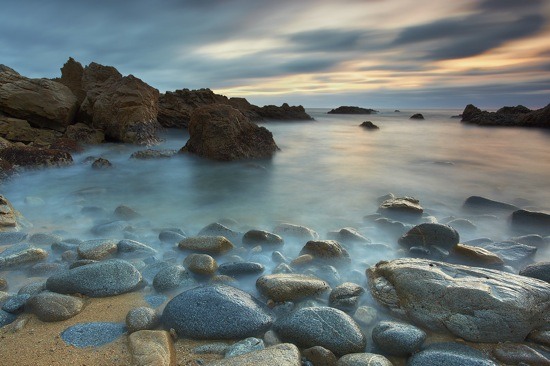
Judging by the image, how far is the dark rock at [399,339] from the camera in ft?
7.62

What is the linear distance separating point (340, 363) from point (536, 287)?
65.8 inches

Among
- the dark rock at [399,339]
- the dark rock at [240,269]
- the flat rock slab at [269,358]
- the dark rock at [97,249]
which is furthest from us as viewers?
the dark rock at [97,249]

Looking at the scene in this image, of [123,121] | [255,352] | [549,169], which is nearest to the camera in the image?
[255,352]

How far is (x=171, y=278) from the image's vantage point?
3.17m

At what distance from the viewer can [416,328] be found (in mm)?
2473

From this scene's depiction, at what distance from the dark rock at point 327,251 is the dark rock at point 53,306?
2.15 meters

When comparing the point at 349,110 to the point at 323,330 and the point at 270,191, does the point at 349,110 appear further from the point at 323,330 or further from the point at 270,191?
the point at 323,330

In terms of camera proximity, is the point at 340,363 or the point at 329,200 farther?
the point at 329,200

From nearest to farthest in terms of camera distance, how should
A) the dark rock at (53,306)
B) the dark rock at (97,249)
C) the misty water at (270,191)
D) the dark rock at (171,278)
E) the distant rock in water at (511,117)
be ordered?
the dark rock at (53,306), the dark rock at (171,278), the dark rock at (97,249), the misty water at (270,191), the distant rock in water at (511,117)

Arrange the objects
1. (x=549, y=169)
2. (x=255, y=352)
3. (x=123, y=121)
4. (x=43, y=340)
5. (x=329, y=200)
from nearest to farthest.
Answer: (x=255, y=352), (x=43, y=340), (x=329, y=200), (x=549, y=169), (x=123, y=121)

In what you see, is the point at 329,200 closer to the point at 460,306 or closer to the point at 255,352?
the point at 460,306

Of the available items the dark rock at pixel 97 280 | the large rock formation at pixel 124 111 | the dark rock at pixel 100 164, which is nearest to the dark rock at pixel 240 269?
the dark rock at pixel 97 280

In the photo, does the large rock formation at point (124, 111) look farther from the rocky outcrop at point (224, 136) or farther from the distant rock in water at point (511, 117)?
the distant rock in water at point (511, 117)

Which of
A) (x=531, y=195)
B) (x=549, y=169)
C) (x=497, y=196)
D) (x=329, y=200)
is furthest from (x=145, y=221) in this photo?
(x=549, y=169)
